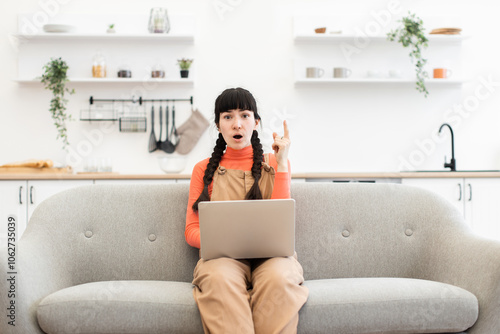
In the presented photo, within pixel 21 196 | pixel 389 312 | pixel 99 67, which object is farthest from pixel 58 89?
pixel 389 312

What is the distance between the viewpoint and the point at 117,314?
1.57m

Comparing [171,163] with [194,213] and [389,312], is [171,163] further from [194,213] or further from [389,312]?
[389,312]

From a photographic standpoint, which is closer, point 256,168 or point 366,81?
point 256,168

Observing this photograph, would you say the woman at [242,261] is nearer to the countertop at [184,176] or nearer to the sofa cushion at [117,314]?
the sofa cushion at [117,314]

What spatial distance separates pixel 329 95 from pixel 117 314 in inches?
115

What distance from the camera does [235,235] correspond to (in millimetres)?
1582

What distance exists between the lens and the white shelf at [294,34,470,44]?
154 inches

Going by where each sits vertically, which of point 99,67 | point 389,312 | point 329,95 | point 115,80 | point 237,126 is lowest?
point 389,312

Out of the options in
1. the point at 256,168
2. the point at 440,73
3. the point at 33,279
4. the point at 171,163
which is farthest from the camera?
the point at 440,73

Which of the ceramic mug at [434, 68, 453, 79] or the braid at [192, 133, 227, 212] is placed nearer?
the braid at [192, 133, 227, 212]

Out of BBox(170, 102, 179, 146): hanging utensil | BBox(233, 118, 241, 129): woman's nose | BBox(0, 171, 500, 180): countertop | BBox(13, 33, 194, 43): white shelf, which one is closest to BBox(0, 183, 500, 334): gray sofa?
BBox(233, 118, 241, 129): woman's nose

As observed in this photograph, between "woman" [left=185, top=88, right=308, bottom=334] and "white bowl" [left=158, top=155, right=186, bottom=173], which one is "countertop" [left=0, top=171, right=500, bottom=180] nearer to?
"white bowl" [left=158, top=155, right=186, bottom=173]

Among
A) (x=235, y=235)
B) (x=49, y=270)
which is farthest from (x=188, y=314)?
(x=49, y=270)

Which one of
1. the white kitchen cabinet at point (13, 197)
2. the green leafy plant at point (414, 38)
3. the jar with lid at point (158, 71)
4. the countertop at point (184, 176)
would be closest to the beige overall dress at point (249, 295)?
the countertop at point (184, 176)
